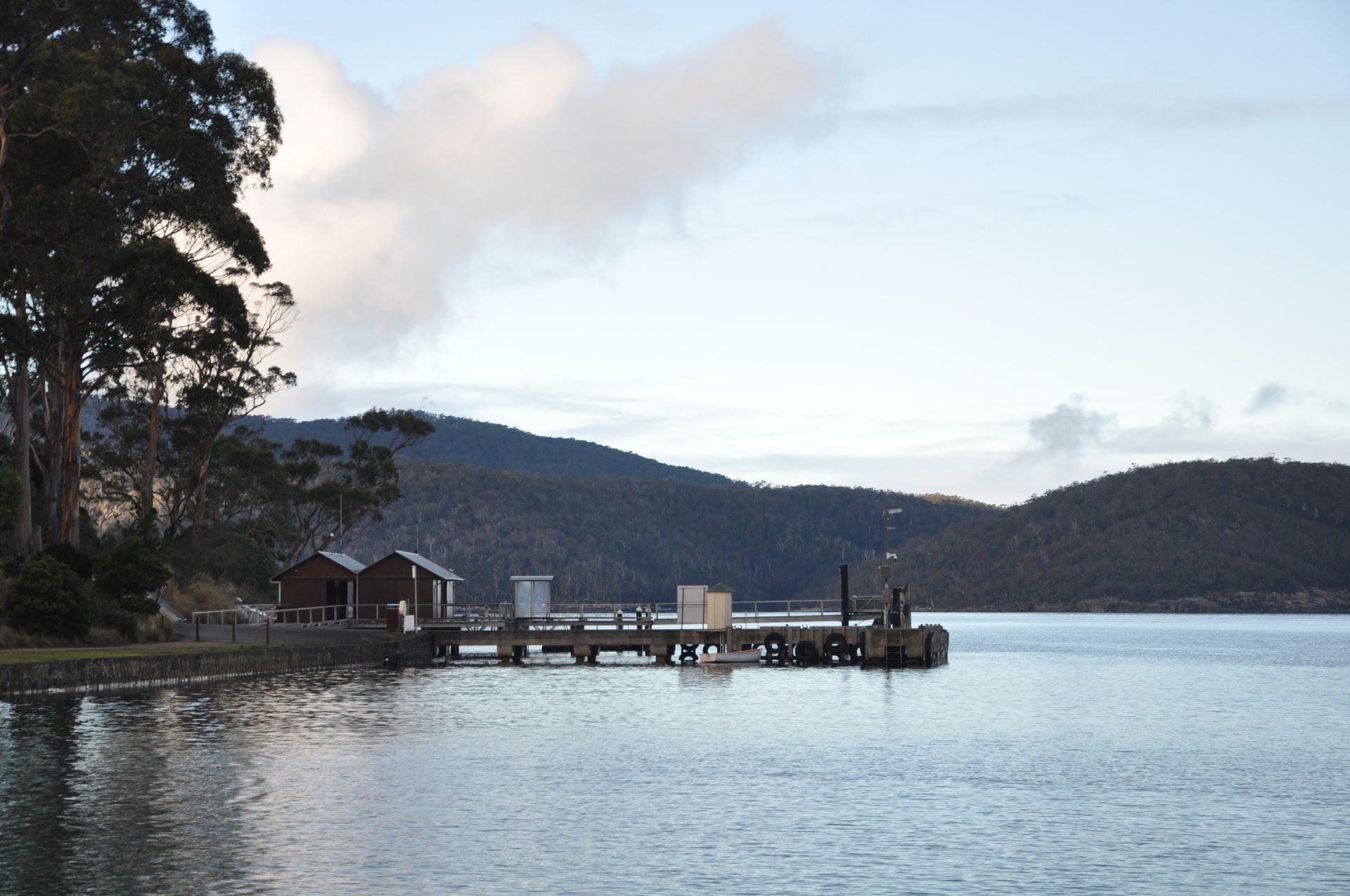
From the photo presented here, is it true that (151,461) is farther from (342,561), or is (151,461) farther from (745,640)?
(745,640)

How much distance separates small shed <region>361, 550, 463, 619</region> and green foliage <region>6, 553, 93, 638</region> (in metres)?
30.2

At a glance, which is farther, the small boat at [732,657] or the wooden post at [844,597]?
the wooden post at [844,597]

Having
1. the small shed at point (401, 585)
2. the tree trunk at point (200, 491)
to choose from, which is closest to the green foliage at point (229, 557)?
the tree trunk at point (200, 491)

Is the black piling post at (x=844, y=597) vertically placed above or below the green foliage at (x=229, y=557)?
below

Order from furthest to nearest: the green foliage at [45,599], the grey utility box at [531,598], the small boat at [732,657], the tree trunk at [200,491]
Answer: the tree trunk at [200,491] < the grey utility box at [531,598] < the small boat at [732,657] < the green foliage at [45,599]

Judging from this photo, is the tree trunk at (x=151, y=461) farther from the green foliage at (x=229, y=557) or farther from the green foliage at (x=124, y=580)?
the green foliage at (x=124, y=580)

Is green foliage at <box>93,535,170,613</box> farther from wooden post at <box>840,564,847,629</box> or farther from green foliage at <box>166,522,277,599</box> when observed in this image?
wooden post at <box>840,564,847,629</box>

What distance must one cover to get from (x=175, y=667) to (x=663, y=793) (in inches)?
1029

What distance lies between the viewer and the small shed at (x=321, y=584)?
267 ft

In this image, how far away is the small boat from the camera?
74.9m

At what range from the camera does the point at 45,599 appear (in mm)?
49688

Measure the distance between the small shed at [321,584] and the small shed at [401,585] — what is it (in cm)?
75


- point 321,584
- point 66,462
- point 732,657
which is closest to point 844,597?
point 732,657

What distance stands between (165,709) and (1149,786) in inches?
1101
